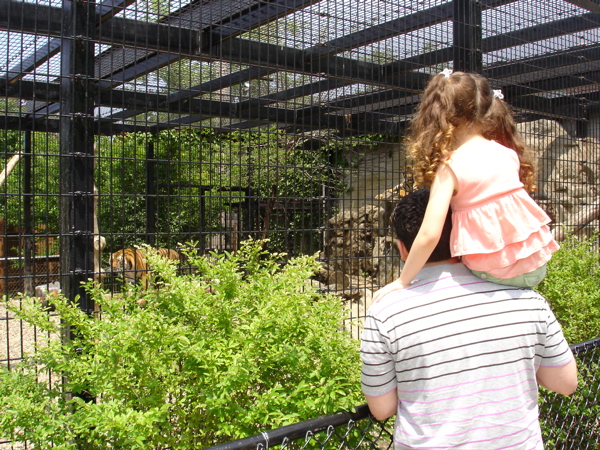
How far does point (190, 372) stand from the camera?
1.95 m

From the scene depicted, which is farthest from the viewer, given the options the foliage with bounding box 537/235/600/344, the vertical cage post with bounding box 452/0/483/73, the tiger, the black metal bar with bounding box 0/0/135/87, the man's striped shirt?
the vertical cage post with bounding box 452/0/483/73

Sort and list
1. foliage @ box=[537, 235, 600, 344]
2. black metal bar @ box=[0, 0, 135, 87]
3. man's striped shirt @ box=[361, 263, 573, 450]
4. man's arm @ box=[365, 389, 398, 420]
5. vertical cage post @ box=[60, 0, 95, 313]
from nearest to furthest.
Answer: man's striped shirt @ box=[361, 263, 573, 450]
man's arm @ box=[365, 389, 398, 420]
vertical cage post @ box=[60, 0, 95, 313]
black metal bar @ box=[0, 0, 135, 87]
foliage @ box=[537, 235, 600, 344]

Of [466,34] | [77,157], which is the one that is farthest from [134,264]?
[466,34]

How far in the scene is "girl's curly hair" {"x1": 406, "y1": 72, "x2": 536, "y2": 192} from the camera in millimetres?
1524

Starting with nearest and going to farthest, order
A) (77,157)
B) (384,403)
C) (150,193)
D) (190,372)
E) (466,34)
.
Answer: (384,403) → (190,372) → (77,157) → (466,34) → (150,193)

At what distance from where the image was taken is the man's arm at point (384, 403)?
1.43 m

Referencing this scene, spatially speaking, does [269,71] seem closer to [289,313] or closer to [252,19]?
[252,19]

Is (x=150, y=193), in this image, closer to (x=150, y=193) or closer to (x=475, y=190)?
(x=150, y=193)

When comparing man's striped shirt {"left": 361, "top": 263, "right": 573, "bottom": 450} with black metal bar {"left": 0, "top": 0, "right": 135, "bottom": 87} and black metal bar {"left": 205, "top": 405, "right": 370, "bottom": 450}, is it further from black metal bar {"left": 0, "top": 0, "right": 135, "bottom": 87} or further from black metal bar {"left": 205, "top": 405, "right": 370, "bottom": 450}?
black metal bar {"left": 0, "top": 0, "right": 135, "bottom": 87}

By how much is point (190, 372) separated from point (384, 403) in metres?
0.81

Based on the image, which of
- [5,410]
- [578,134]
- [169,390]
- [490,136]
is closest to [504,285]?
[490,136]

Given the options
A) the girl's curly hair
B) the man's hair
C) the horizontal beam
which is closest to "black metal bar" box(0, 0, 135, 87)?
the horizontal beam

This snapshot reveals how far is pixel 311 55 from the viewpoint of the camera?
3.98m

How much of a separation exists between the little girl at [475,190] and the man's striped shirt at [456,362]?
8cm
